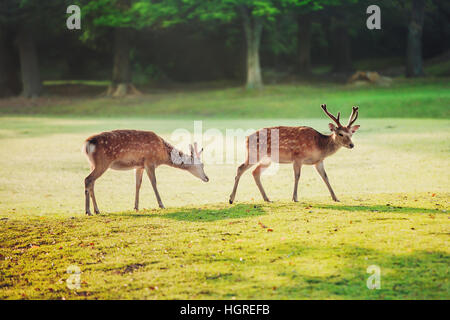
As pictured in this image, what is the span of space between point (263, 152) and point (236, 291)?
4102 millimetres

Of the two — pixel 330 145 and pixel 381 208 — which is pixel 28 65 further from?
pixel 381 208

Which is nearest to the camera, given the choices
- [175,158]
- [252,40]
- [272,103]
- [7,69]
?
[175,158]

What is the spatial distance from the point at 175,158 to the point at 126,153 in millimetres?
1043

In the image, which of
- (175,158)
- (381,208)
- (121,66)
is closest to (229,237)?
(381,208)

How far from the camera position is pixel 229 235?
705cm

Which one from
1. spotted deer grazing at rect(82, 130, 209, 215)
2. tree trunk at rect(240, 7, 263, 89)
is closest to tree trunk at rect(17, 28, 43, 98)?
tree trunk at rect(240, 7, 263, 89)

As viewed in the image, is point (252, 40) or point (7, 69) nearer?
point (252, 40)

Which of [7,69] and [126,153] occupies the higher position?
[7,69]

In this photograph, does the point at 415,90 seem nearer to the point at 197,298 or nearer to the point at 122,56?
the point at 122,56

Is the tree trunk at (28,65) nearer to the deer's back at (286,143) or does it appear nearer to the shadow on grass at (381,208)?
the deer's back at (286,143)

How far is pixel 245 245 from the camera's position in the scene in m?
6.56

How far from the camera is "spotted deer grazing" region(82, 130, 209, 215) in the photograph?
892cm

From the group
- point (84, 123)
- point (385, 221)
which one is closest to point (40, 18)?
point (84, 123)

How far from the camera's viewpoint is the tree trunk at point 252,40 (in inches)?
1358
